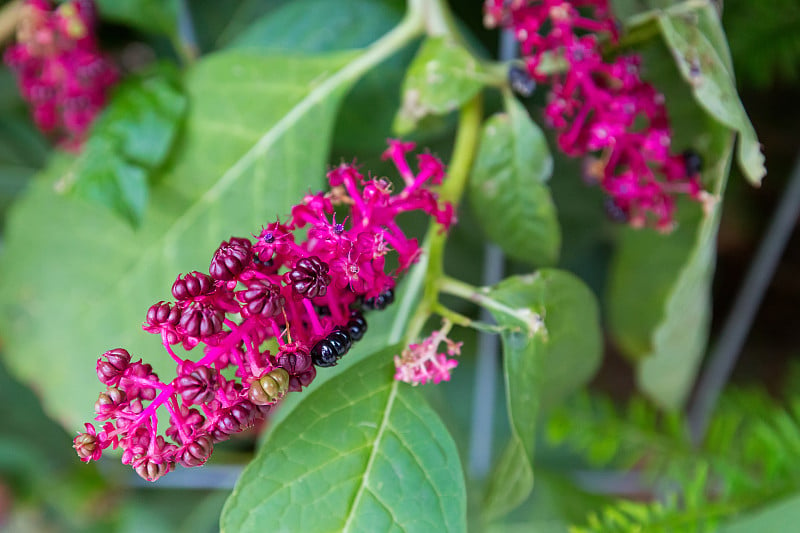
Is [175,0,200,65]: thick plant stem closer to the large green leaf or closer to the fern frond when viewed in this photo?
the large green leaf

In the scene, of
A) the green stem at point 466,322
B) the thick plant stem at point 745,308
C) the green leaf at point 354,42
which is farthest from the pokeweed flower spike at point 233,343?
the thick plant stem at point 745,308

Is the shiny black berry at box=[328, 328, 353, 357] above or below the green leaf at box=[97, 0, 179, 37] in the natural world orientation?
below

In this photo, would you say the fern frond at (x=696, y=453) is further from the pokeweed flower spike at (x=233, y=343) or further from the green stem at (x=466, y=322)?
the pokeweed flower spike at (x=233, y=343)

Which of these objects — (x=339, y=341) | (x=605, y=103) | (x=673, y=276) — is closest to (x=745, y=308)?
(x=673, y=276)

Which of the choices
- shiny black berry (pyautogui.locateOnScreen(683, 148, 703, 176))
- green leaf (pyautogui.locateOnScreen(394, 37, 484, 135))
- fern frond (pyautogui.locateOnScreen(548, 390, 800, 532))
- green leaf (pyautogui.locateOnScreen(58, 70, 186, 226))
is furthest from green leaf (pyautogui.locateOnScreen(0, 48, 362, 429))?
fern frond (pyautogui.locateOnScreen(548, 390, 800, 532))

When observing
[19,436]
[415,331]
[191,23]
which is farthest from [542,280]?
[19,436]

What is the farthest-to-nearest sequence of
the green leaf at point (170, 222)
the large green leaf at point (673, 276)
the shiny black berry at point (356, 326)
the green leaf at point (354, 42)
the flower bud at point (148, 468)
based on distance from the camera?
the green leaf at point (354, 42)
the green leaf at point (170, 222)
the large green leaf at point (673, 276)
the shiny black berry at point (356, 326)
the flower bud at point (148, 468)
